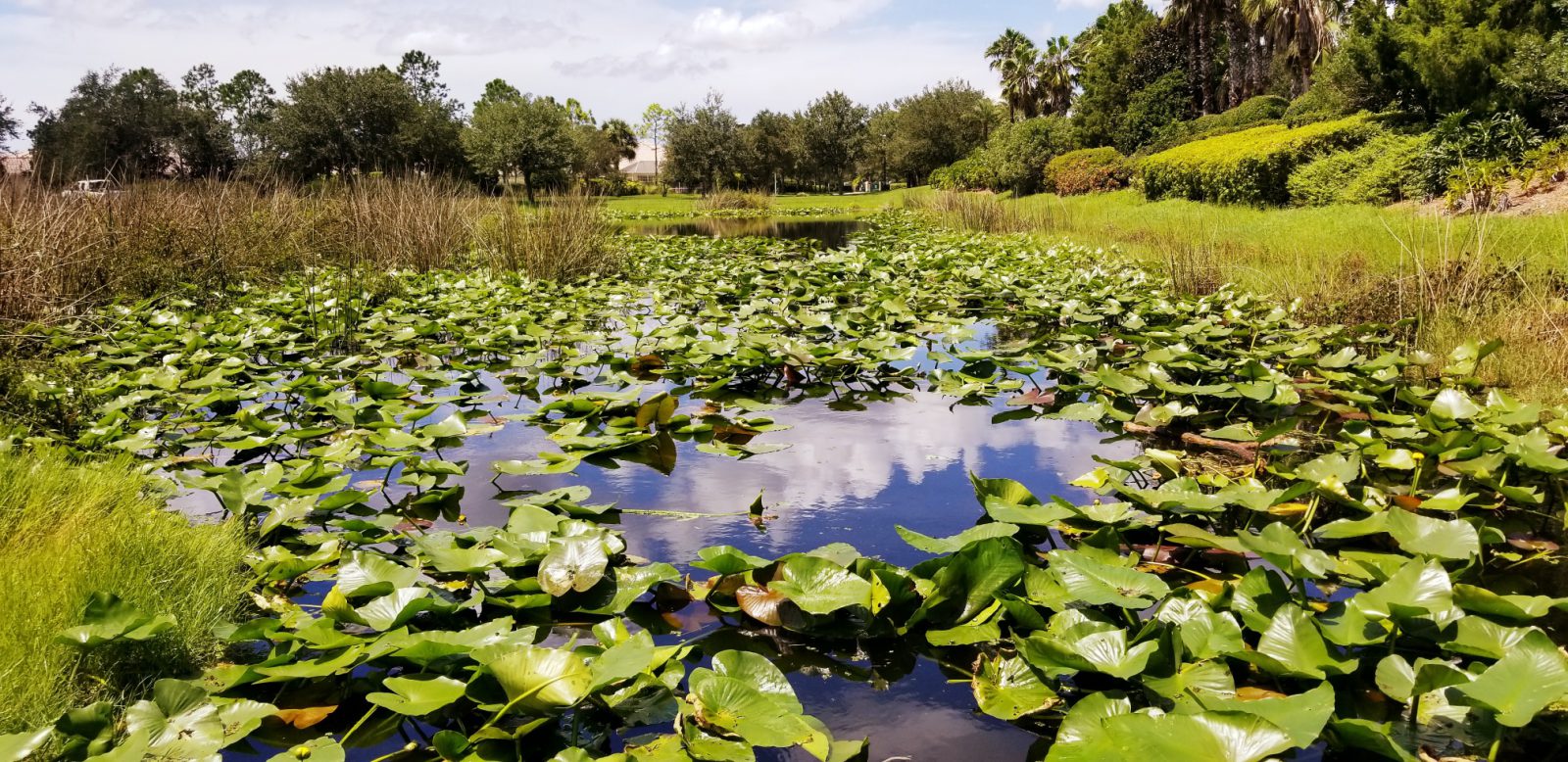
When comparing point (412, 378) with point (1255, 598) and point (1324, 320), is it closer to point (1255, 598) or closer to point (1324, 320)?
point (1255, 598)

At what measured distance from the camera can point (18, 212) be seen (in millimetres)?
4992

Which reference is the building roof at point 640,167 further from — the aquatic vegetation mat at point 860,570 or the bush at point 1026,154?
the aquatic vegetation mat at point 860,570

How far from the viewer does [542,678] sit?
1.44 m

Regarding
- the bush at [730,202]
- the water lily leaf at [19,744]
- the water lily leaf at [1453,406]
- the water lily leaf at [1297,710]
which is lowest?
the water lily leaf at [1297,710]

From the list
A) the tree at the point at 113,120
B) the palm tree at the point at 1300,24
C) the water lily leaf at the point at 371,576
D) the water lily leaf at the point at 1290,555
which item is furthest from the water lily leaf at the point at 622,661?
the tree at the point at 113,120

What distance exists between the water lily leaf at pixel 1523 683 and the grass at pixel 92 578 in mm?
2261

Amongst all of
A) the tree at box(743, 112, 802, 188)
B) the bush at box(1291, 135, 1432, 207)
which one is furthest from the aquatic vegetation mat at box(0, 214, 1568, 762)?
the tree at box(743, 112, 802, 188)

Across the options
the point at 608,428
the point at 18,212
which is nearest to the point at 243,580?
the point at 608,428

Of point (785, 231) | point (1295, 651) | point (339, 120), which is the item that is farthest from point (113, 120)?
point (1295, 651)

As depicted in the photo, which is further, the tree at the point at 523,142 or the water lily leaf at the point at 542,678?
the tree at the point at 523,142

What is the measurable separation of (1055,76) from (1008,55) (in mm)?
4271

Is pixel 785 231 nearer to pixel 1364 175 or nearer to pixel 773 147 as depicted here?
pixel 1364 175

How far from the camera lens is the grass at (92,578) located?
155cm

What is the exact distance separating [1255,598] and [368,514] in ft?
7.67
